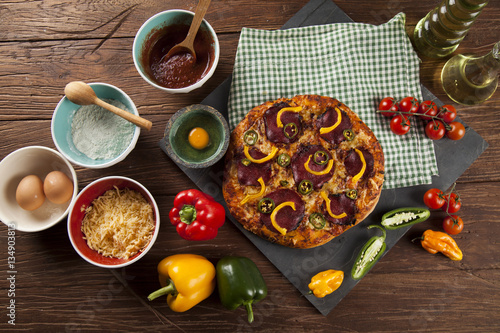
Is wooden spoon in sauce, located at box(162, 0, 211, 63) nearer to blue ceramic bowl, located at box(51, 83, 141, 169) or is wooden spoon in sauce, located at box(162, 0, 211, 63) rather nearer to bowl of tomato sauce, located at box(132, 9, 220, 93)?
bowl of tomato sauce, located at box(132, 9, 220, 93)

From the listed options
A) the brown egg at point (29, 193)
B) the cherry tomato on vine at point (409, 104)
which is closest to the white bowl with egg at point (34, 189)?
the brown egg at point (29, 193)

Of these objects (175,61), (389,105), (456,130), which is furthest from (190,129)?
(456,130)

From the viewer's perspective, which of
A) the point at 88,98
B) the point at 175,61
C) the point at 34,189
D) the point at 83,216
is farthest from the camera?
the point at 175,61

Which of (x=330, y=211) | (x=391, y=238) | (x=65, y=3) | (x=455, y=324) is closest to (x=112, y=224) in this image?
(x=330, y=211)

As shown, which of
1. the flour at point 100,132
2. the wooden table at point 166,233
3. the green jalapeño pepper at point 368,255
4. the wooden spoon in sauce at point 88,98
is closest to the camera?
the wooden spoon in sauce at point 88,98

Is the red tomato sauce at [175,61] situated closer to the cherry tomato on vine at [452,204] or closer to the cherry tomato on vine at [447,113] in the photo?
the cherry tomato on vine at [447,113]

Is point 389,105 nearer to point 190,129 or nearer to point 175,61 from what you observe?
point 190,129

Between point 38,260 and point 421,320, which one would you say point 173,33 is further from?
point 421,320

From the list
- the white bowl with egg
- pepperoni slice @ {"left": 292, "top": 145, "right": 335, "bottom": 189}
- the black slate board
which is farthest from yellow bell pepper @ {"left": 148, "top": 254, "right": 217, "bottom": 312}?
pepperoni slice @ {"left": 292, "top": 145, "right": 335, "bottom": 189}
